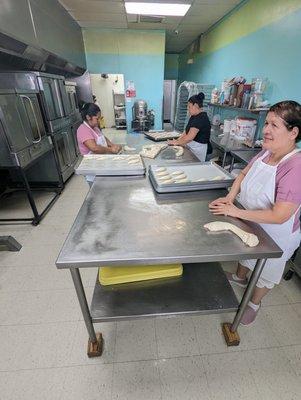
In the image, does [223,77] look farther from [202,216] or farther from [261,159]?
[202,216]

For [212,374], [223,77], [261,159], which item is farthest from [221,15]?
[212,374]

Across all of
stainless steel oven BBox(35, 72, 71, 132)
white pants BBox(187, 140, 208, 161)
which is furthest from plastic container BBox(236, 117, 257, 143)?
stainless steel oven BBox(35, 72, 71, 132)

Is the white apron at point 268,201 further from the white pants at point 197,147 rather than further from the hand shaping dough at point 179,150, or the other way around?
the white pants at point 197,147

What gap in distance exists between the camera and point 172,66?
867 cm

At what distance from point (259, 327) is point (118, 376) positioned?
101 cm

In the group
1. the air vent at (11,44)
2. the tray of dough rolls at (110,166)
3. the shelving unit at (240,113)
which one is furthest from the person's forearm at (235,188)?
the air vent at (11,44)

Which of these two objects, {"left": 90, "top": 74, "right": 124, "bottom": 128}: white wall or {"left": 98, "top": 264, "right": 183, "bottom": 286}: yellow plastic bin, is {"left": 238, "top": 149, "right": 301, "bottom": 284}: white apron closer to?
{"left": 98, "top": 264, "right": 183, "bottom": 286}: yellow plastic bin

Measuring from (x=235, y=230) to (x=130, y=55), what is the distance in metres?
6.11

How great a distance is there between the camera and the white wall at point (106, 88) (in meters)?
5.59

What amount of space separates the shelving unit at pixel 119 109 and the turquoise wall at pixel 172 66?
160 inches

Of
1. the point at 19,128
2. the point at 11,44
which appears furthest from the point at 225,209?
the point at 11,44

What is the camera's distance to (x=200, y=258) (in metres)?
0.86

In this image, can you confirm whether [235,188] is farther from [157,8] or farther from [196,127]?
[157,8]

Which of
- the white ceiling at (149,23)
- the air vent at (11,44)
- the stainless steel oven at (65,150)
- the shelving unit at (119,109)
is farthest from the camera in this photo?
the shelving unit at (119,109)
